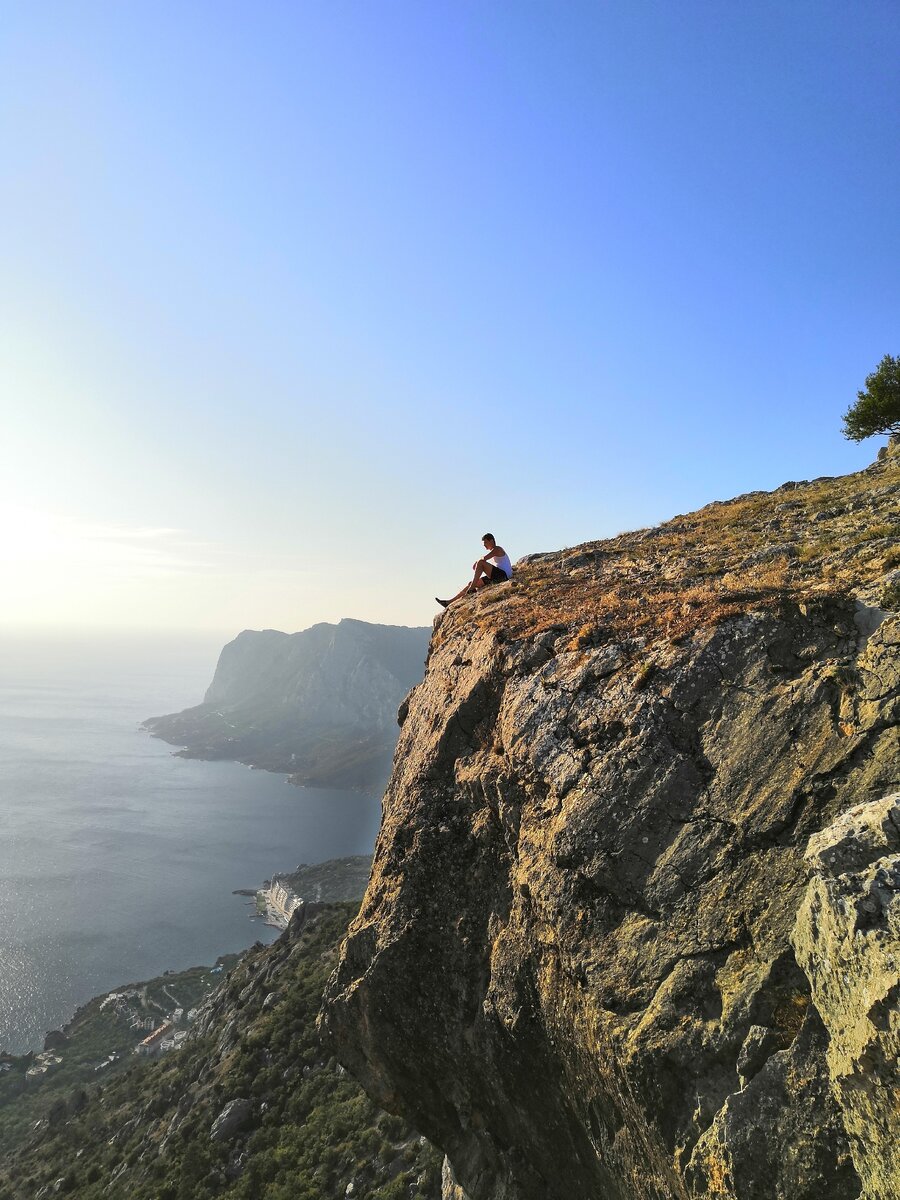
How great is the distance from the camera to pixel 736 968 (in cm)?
615

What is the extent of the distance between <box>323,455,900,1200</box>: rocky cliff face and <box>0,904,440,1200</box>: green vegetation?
18978mm

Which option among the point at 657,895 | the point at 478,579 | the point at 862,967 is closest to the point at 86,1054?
the point at 478,579

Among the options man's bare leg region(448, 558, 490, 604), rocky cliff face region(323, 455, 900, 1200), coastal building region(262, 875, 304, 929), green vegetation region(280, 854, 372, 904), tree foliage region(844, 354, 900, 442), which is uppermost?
tree foliage region(844, 354, 900, 442)

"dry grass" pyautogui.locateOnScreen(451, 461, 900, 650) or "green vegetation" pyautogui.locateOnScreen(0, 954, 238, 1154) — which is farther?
"green vegetation" pyautogui.locateOnScreen(0, 954, 238, 1154)

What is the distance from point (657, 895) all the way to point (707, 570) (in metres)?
7.49

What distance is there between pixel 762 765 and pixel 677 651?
7.03ft

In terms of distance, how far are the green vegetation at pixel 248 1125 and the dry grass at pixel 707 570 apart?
75.4 ft

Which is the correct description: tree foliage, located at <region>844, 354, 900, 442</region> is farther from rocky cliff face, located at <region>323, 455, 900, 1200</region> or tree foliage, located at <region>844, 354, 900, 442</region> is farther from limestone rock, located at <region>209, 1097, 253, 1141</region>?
limestone rock, located at <region>209, 1097, 253, 1141</region>

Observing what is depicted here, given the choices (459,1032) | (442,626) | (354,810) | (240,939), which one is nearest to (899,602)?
(459,1032)

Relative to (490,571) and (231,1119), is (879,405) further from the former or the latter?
(231,1119)

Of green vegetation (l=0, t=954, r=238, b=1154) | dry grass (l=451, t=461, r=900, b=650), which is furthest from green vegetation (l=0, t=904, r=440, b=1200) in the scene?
dry grass (l=451, t=461, r=900, b=650)

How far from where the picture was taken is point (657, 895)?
282 inches

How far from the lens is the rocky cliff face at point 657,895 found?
5352mm

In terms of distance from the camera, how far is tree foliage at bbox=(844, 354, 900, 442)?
2994 cm
